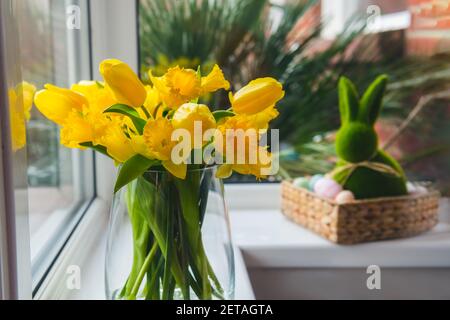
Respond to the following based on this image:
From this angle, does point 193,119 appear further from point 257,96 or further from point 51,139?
point 51,139

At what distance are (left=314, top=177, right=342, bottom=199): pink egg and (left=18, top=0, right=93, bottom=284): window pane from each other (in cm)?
43

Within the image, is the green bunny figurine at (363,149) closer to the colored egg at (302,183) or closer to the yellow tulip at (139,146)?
the colored egg at (302,183)

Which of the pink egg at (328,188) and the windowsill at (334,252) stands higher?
the pink egg at (328,188)

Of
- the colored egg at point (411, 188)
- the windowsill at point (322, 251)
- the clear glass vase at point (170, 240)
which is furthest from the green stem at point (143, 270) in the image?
the colored egg at point (411, 188)

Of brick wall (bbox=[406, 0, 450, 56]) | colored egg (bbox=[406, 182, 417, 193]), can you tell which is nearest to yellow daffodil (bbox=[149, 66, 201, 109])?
colored egg (bbox=[406, 182, 417, 193])


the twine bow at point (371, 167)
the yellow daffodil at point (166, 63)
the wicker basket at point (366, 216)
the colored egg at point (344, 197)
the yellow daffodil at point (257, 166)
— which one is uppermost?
the yellow daffodil at point (166, 63)

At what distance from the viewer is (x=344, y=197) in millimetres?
1014

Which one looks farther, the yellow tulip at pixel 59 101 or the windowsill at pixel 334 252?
the windowsill at pixel 334 252

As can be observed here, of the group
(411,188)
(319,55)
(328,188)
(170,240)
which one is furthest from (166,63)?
(170,240)

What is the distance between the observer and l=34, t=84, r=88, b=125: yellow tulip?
636 millimetres

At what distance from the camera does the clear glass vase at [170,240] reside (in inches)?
25.2

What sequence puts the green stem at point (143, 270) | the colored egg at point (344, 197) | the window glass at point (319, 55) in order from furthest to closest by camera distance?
the window glass at point (319, 55)
the colored egg at point (344, 197)
the green stem at point (143, 270)

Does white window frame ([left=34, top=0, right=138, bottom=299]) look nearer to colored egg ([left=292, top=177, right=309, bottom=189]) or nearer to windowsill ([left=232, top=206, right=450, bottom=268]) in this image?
windowsill ([left=232, top=206, right=450, bottom=268])

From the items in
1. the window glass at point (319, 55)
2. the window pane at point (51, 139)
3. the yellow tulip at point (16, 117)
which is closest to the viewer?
the yellow tulip at point (16, 117)
